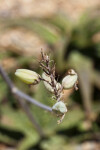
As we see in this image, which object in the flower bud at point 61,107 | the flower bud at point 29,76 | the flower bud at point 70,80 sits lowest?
the flower bud at point 61,107

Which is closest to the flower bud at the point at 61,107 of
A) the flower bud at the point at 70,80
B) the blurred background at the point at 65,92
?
the flower bud at the point at 70,80

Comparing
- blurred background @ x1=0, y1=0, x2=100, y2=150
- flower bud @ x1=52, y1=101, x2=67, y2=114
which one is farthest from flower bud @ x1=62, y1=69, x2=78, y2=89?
blurred background @ x1=0, y1=0, x2=100, y2=150

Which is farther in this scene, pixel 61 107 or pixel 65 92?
pixel 65 92

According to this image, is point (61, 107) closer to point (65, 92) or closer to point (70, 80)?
point (70, 80)

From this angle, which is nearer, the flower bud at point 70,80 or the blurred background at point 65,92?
the flower bud at point 70,80

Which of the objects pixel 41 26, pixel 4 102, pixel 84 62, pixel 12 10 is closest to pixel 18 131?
pixel 4 102

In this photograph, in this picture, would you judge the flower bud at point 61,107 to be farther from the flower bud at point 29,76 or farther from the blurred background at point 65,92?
the blurred background at point 65,92

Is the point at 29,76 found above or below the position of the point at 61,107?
above

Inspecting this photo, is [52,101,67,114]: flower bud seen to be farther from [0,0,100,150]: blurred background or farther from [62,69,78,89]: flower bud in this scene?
[0,0,100,150]: blurred background

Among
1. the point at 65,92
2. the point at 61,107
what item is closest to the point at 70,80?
the point at 61,107
